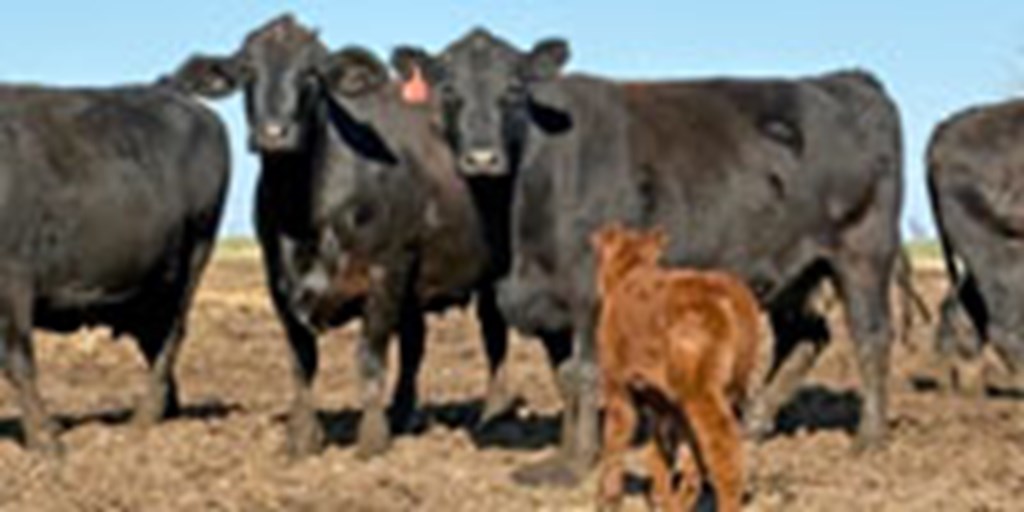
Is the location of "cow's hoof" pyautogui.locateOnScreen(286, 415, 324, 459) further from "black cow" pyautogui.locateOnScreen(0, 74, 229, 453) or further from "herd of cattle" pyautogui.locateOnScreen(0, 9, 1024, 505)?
"black cow" pyautogui.locateOnScreen(0, 74, 229, 453)

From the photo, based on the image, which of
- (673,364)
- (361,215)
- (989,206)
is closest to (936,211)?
(989,206)

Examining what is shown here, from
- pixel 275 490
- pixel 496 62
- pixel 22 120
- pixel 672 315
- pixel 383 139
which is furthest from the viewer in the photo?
pixel 22 120

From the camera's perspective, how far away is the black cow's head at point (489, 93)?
1105 centimetres

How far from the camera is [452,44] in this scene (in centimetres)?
1144

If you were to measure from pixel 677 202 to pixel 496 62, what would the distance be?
1.28m

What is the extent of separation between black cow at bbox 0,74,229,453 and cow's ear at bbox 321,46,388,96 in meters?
1.11

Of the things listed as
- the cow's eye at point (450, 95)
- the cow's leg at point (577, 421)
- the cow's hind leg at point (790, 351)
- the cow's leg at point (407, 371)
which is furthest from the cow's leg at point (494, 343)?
the cow's eye at point (450, 95)

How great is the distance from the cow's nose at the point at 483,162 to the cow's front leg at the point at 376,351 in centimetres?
118

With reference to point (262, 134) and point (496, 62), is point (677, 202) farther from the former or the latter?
point (262, 134)

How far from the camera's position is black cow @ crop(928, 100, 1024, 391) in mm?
12930

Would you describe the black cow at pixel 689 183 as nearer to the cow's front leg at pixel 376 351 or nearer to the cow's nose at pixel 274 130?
the cow's front leg at pixel 376 351

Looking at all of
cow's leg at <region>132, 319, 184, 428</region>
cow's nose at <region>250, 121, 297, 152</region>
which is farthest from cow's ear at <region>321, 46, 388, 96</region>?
cow's leg at <region>132, 319, 184, 428</region>

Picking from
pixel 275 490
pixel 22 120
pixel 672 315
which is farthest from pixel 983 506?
pixel 22 120

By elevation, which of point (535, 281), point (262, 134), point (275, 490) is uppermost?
point (262, 134)
